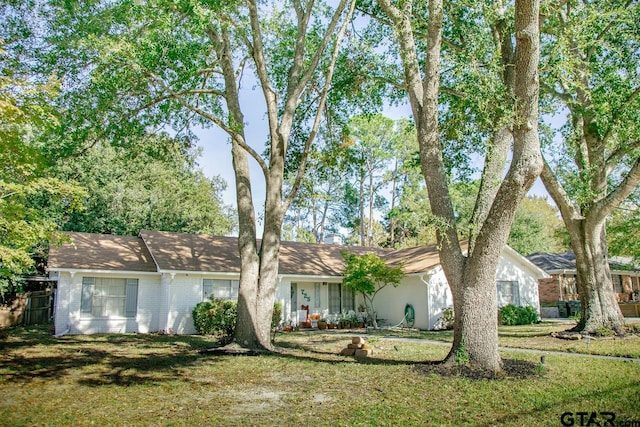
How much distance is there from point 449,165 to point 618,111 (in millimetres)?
5073

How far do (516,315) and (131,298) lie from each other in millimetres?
16892

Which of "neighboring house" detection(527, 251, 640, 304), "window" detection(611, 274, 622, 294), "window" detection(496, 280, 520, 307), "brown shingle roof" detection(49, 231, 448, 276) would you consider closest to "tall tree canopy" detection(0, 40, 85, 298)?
"brown shingle roof" detection(49, 231, 448, 276)

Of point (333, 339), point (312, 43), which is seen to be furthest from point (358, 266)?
point (312, 43)

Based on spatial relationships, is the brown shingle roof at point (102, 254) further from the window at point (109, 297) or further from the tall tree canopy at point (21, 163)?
the tall tree canopy at point (21, 163)

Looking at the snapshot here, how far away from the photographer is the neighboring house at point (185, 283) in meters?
18.2

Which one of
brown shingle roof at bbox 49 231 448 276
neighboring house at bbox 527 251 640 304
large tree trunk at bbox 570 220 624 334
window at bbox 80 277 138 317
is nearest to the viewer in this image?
large tree trunk at bbox 570 220 624 334

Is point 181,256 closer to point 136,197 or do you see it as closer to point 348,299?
point 348,299

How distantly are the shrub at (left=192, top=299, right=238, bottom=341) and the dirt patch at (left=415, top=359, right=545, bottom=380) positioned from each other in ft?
34.8

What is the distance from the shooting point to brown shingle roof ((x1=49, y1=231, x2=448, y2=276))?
741 inches

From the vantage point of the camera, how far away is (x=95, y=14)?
12719 millimetres

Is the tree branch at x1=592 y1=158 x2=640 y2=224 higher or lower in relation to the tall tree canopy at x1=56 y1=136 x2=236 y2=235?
lower

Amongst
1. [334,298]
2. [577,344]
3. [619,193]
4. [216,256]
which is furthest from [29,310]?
[619,193]

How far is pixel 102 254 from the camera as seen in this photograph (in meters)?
19.6

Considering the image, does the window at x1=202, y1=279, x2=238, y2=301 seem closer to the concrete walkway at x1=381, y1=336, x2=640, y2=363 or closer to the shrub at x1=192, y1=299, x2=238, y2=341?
the shrub at x1=192, y1=299, x2=238, y2=341
